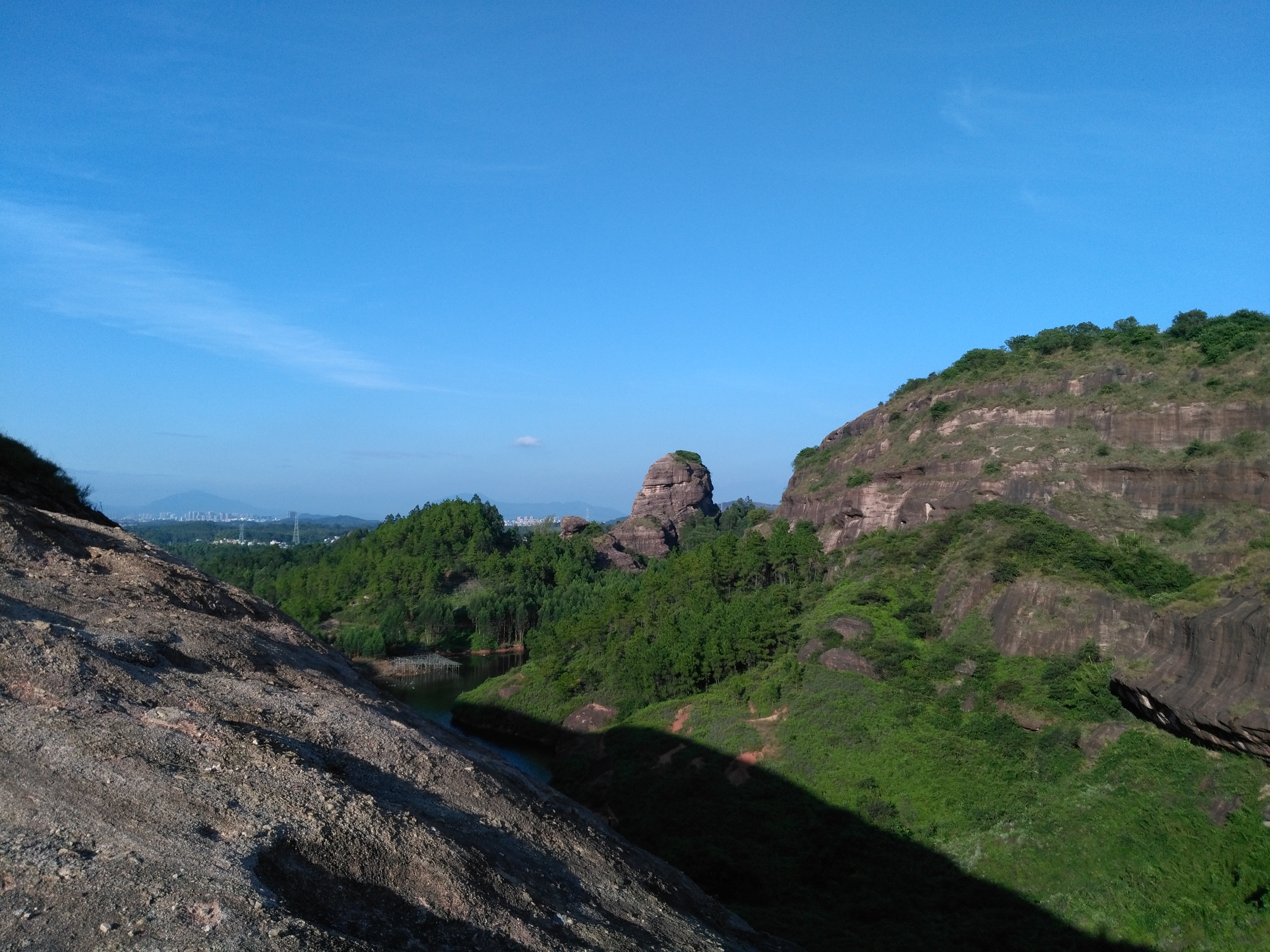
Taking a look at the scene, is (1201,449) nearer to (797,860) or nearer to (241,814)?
(797,860)

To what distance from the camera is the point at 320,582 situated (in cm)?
6481

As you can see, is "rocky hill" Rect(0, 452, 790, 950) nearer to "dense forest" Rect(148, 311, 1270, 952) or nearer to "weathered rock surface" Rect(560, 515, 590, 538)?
"dense forest" Rect(148, 311, 1270, 952)

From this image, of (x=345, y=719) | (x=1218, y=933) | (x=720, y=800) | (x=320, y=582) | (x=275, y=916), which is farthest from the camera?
(x=320, y=582)

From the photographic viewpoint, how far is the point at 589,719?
35.1 m

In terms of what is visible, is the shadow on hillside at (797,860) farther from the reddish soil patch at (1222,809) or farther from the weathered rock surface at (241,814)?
the weathered rock surface at (241,814)

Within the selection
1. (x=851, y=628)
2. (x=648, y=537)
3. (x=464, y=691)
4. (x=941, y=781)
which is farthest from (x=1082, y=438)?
(x=648, y=537)

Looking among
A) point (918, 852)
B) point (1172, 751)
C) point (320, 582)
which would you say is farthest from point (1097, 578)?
point (320, 582)

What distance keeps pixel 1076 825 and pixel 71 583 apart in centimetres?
1898

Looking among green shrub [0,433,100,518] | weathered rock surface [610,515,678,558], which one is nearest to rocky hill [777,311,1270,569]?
green shrub [0,433,100,518]

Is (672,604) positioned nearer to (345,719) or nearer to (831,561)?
(831,561)

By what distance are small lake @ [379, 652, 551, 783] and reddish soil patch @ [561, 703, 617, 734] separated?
153 cm

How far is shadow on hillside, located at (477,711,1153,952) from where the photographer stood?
15789 mm

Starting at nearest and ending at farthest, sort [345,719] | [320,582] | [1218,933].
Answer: [345,719]
[1218,933]
[320,582]

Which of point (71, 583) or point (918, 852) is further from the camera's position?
point (918, 852)
